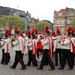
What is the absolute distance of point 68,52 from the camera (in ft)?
37.3

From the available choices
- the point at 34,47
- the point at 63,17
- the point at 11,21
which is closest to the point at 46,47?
the point at 34,47

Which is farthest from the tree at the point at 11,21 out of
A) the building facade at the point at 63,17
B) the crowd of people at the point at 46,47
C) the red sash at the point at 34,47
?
the red sash at the point at 34,47

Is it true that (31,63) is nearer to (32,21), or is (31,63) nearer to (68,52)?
(68,52)

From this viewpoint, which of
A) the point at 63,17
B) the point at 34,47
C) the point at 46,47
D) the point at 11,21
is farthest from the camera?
the point at 63,17

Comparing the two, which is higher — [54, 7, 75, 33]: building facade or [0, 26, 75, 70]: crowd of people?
[54, 7, 75, 33]: building facade

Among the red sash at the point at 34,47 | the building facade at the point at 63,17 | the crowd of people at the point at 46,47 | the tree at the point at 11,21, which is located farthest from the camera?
the building facade at the point at 63,17

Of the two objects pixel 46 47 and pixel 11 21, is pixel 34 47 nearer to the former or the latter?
pixel 46 47

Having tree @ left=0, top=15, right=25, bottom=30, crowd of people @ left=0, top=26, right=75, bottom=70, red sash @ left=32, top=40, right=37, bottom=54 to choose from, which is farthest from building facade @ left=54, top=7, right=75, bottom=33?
red sash @ left=32, top=40, right=37, bottom=54

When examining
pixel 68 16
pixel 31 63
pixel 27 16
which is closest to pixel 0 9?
pixel 27 16

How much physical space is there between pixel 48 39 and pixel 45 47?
1.19 feet

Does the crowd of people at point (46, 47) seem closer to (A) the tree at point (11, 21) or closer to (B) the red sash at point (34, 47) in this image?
(B) the red sash at point (34, 47)

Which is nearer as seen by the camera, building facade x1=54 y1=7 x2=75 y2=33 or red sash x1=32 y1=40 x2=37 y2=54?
red sash x1=32 y1=40 x2=37 y2=54

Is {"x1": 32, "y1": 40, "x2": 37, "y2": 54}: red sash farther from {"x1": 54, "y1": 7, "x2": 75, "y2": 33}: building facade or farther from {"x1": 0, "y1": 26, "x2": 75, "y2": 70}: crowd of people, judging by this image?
{"x1": 54, "y1": 7, "x2": 75, "y2": 33}: building facade

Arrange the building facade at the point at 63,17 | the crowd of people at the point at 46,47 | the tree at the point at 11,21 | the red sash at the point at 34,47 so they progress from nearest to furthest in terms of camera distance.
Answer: the crowd of people at the point at 46,47, the red sash at the point at 34,47, the tree at the point at 11,21, the building facade at the point at 63,17
